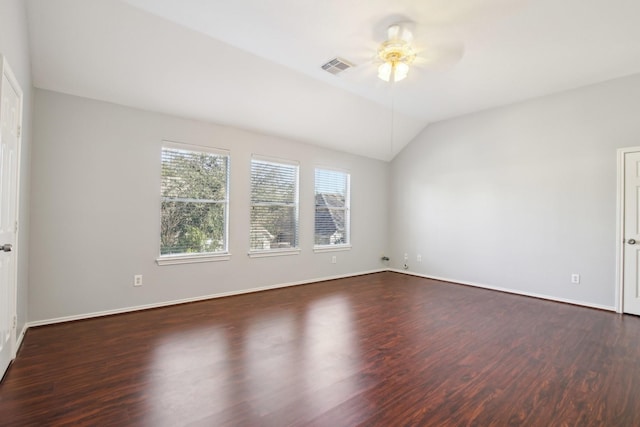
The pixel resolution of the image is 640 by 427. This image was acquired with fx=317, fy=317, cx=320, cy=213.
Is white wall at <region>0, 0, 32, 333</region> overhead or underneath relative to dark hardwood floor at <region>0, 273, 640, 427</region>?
overhead

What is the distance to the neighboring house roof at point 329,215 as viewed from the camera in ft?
19.4

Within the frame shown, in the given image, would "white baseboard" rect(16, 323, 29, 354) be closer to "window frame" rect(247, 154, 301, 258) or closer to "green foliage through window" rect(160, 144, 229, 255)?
"green foliage through window" rect(160, 144, 229, 255)

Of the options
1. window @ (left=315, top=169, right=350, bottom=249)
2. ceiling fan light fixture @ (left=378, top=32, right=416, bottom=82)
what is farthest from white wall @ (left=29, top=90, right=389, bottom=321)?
ceiling fan light fixture @ (left=378, top=32, right=416, bottom=82)

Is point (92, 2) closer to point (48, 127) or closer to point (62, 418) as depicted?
point (48, 127)

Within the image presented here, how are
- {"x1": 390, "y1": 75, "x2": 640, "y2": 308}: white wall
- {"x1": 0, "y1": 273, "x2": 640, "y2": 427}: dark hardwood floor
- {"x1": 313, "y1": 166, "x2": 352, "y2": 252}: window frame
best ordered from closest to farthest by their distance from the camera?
{"x1": 0, "y1": 273, "x2": 640, "y2": 427}: dark hardwood floor, {"x1": 390, "y1": 75, "x2": 640, "y2": 308}: white wall, {"x1": 313, "y1": 166, "x2": 352, "y2": 252}: window frame

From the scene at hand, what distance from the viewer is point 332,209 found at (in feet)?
A: 20.1

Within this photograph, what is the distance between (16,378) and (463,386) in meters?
3.17

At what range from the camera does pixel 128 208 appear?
3795mm

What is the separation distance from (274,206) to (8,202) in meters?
3.26

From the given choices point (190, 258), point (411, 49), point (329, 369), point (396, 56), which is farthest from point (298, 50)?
point (329, 369)

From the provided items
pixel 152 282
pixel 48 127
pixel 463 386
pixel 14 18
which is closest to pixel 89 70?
pixel 48 127

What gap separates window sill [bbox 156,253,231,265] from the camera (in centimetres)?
405

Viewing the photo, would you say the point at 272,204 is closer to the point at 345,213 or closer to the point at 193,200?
the point at 193,200

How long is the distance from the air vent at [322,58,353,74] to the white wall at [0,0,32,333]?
8.86ft
